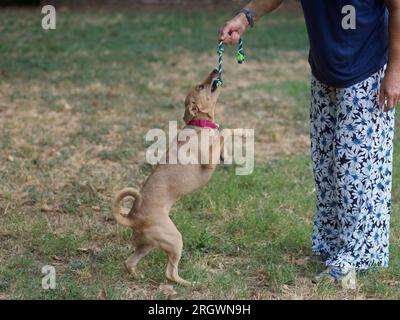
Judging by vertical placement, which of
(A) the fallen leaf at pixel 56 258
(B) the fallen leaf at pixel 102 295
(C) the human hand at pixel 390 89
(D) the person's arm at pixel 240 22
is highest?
(D) the person's arm at pixel 240 22

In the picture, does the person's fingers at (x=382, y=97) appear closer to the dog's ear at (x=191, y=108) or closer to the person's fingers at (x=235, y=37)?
the person's fingers at (x=235, y=37)

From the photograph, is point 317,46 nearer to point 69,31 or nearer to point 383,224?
point 383,224

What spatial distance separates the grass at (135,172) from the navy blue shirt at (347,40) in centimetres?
121

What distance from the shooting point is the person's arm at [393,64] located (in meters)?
3.92

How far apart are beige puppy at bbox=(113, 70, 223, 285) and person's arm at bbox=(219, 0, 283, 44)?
232mm

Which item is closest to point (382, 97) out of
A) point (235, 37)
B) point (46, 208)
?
point (235, 37)

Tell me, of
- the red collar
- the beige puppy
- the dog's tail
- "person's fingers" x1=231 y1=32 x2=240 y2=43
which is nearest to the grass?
the beige puppy

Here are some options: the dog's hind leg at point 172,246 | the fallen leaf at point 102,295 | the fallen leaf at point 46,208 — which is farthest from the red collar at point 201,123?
the fallen leaf at point 46,208

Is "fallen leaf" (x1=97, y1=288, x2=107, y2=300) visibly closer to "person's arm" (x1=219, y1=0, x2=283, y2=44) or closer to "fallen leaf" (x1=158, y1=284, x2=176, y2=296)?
"fallen leaf" (x1=158, y1=284, x2=176, y2=296)

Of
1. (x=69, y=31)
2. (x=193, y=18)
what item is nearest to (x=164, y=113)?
(x=69, y=31)

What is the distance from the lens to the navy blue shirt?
4043 mm

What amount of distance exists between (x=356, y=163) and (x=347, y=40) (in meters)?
0.71

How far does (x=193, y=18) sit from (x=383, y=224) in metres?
10.7

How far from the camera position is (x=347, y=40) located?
13.4ft
